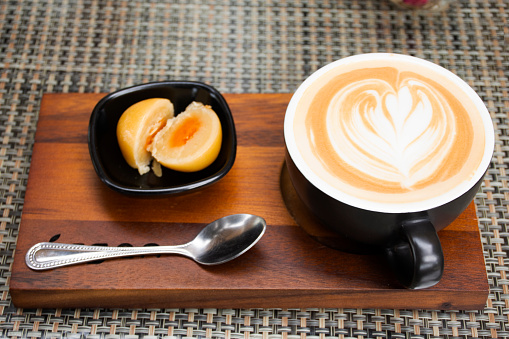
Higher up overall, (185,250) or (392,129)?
(392,129)

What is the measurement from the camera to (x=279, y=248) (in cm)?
78

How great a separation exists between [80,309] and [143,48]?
556mm

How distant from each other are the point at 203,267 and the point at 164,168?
180mm

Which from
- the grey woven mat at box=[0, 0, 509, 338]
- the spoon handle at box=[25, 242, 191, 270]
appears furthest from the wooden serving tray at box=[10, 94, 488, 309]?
the grey woven mat at box=[0, 0, 509, 338]

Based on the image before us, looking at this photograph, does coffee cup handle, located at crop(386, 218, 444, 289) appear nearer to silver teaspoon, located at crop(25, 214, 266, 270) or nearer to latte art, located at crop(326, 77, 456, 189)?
latte art, located at crop(326, 77, 456, 189)

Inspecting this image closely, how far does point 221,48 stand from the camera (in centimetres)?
112

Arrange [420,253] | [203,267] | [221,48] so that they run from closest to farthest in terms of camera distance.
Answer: [420,253] < [203,267] < [221,48]

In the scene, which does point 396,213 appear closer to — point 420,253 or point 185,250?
point 420,253

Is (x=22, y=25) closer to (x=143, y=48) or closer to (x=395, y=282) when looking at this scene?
(x=143, y=48)

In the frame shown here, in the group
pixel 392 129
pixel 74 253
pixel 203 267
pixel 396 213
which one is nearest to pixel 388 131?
pixel 392 129

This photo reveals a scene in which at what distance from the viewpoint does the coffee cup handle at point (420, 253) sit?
2.12 feet

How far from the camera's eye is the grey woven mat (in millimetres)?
976

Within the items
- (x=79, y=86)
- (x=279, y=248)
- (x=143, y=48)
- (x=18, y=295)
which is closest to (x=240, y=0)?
(x=143, y=48)

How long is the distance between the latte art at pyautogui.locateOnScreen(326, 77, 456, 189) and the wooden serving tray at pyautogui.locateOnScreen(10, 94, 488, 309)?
144 mm
